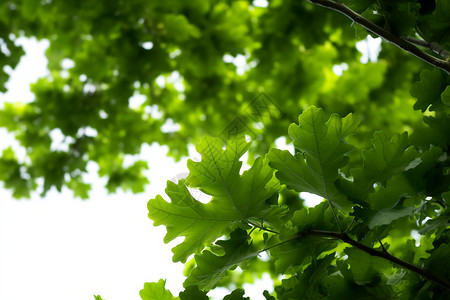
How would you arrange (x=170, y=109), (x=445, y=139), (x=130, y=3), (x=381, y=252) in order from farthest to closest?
(x=170, y=109), (x=130, y=3), (x=445, y=139), (x=381, y=252)

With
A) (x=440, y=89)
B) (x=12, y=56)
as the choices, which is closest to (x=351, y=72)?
(x=12, y=56)

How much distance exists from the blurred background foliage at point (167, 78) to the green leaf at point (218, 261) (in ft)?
6.85

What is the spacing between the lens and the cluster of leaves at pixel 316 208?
3.02 feet

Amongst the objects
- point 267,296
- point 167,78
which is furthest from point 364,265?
point 167,78

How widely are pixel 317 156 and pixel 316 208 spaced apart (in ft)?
0.36

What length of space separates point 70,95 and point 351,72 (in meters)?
2.56

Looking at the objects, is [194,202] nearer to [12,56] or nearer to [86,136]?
[12,56]

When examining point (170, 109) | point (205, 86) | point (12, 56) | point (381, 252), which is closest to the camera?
point (381, 252)

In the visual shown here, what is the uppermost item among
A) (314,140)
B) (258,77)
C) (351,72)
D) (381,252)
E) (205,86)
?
(205,86)

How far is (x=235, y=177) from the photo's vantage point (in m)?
0.94

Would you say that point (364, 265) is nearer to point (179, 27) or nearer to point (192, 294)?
point (192, 294)

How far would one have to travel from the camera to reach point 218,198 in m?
0.94

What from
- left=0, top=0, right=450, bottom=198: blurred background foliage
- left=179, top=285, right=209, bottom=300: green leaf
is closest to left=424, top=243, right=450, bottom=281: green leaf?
left=179, top=285, right=209, bottom=300: green leaf

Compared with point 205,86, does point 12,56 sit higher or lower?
higher
